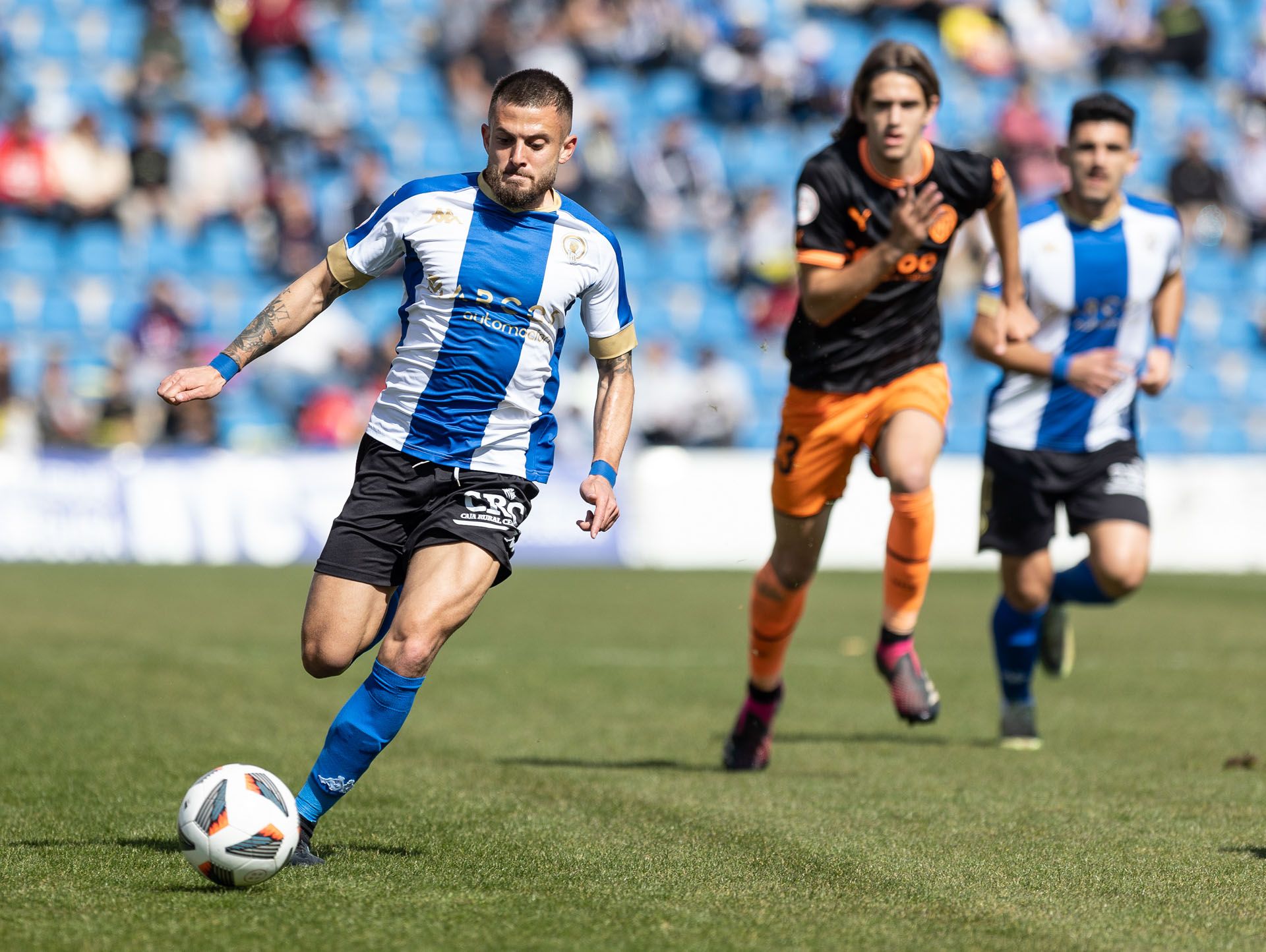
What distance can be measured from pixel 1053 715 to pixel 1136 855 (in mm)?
3588

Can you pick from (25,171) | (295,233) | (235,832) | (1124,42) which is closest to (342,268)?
(235,832)

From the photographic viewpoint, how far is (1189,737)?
24.7ft

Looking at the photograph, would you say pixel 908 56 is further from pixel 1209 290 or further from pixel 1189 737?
pixel 1209 290

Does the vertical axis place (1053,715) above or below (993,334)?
below

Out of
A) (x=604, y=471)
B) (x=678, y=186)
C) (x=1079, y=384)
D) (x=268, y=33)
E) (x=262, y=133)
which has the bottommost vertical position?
(x=604, y=471)

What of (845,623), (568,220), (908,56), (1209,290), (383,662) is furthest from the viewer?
(1209,290)

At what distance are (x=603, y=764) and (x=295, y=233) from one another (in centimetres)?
1333

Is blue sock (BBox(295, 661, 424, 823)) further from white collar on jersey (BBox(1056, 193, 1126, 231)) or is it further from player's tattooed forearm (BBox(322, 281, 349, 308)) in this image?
white collar on jersey (BBox(1056, 193, 1126, 231))

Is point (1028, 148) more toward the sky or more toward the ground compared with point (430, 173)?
more toward the sky

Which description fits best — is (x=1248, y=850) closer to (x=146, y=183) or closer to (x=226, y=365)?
(x=226, y=365)

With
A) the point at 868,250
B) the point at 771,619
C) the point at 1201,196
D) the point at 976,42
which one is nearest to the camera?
the point at 868,250

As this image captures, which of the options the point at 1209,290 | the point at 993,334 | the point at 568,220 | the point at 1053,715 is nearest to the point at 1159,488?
the point at 1209,290

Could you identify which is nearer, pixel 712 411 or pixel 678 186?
pixel 712 411

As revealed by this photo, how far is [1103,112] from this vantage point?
7039 mm
